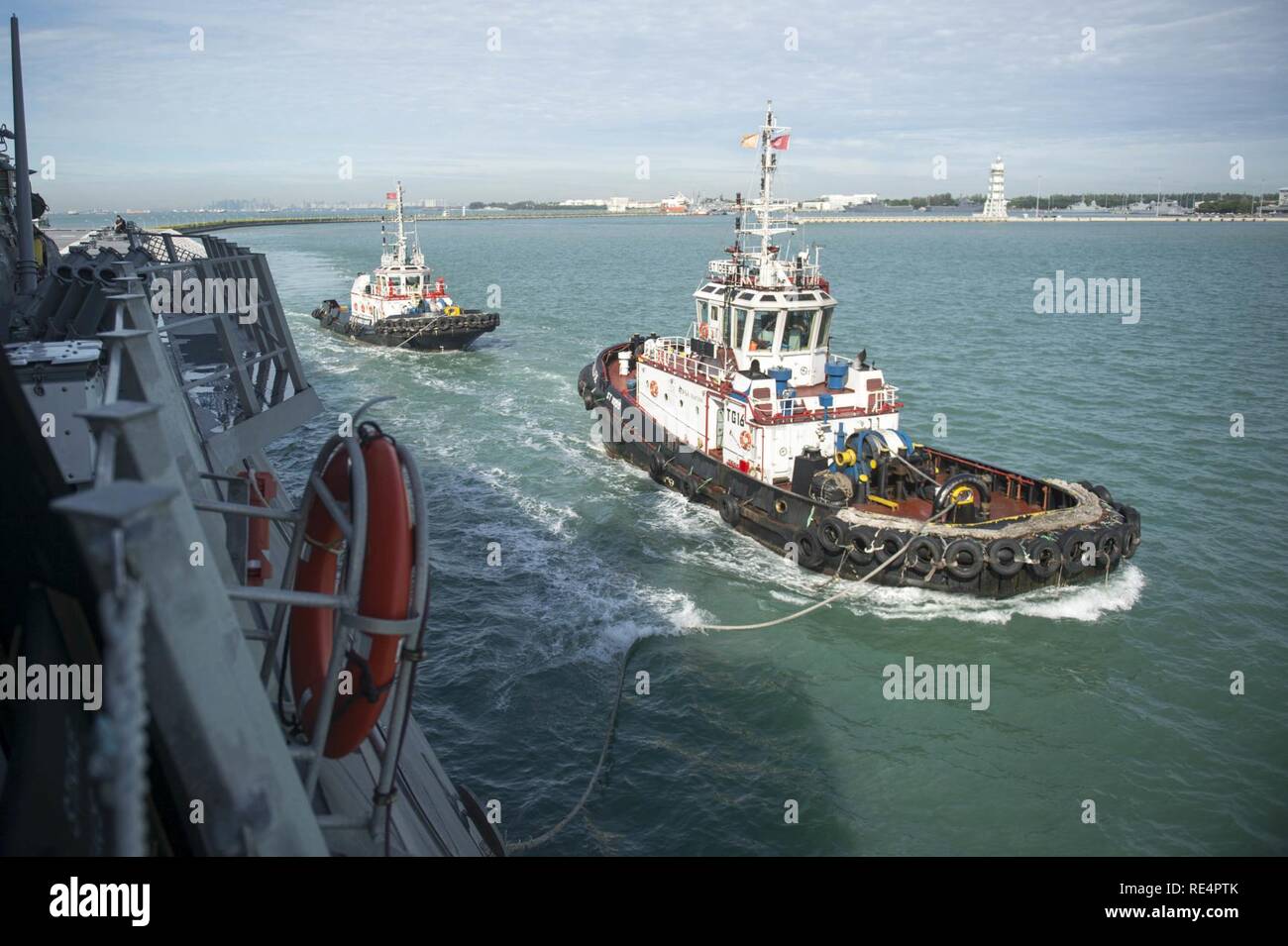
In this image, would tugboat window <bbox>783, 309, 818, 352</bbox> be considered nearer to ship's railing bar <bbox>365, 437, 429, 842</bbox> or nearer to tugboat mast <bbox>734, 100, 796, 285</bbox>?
tugboat mast <bbox>734, 100, 796, 285</bbox>

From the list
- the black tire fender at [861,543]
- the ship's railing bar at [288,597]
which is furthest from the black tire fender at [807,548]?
the ship's railing bar at [288,597]

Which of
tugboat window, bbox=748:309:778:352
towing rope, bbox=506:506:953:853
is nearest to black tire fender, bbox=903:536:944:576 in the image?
towing rope, bbox=506:506:953:853

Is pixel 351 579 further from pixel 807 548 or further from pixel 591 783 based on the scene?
pixel 807 548

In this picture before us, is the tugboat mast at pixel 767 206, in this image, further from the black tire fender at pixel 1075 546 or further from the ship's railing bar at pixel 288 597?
the ship's railing bar at pixel 288 597

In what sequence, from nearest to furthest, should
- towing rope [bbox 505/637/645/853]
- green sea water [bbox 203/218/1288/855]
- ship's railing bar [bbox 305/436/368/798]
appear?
1. ship's railing bar [bbox 305/436/368/798]
2. towing rope [bbox 505/637/645/853]
3. green sea water [bbox 203/218/1288/855]

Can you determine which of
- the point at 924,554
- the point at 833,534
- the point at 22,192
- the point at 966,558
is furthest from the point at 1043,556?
the point at 22,192
